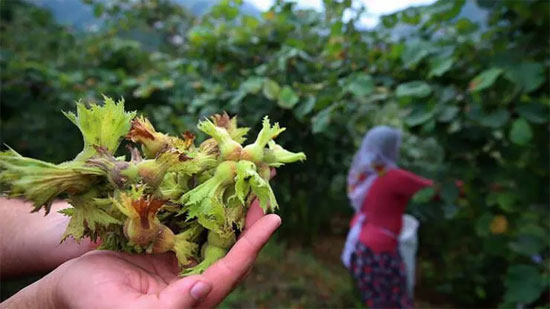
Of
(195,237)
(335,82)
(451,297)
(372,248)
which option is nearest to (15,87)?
(335,82)

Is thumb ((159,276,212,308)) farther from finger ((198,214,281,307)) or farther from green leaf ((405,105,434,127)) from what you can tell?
green leaf ((405,105,434,127))

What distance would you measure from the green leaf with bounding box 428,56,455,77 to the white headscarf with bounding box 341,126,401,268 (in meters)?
1.16

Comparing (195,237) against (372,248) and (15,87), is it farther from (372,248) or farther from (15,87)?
(15,87)

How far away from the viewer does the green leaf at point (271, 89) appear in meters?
1.85

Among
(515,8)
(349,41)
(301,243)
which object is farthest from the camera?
(301,243)

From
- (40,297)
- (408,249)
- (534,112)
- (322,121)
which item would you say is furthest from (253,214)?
(408,249)

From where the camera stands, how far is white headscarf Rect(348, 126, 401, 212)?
9.34ft

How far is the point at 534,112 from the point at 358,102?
31.1 inches

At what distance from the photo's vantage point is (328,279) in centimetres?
352

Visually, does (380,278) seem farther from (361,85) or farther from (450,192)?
(361,85)

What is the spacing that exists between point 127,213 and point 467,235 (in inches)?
138

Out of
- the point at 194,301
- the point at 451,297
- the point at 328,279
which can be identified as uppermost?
the point at 194,301

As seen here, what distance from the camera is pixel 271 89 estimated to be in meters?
1.87

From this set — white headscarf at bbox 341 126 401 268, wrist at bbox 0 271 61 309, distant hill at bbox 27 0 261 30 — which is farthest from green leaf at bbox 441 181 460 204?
distant hill at bbox 27 0 261 30
